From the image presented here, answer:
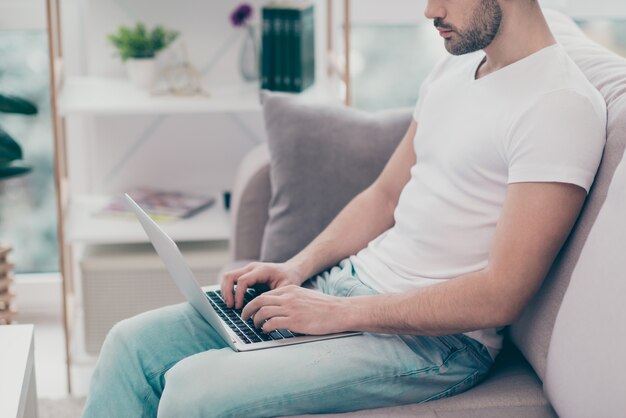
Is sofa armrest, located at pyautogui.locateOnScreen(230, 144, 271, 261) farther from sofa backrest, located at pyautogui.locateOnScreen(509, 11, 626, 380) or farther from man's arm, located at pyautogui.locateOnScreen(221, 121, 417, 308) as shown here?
sofa backrest, located at pyautogui.locateOnScreen(509, 11, 626, 380)

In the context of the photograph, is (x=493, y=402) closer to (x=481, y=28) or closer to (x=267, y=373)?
(x=267, y=373)

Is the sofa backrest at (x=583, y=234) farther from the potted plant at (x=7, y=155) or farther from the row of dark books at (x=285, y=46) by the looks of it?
the potted plant at (x=7, y=155)

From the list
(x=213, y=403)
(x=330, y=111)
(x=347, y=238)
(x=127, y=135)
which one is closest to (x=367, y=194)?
(x=347, y=238)

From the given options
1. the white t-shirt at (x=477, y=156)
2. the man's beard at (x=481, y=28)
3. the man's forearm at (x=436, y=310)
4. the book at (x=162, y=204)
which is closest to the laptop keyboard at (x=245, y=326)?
the man's forearm at (x=436, y=310)

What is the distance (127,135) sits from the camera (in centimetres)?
282

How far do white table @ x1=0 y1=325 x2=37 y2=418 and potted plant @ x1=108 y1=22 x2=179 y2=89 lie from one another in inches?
40.9

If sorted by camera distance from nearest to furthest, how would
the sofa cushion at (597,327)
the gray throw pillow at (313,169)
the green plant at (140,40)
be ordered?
the sofa cushion at (597,327) → the gray throw pillow at (313,169) → the green plant at (140,40)

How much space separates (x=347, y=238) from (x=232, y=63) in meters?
1.09

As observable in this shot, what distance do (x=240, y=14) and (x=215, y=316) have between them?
1.36 meters

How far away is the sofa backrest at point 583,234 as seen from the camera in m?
1.44

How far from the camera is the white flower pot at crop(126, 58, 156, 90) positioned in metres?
2.63

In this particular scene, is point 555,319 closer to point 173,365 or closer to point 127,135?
point 173,365

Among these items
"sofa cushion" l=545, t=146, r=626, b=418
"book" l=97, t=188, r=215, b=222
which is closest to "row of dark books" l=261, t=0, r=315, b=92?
"book" l=97, t=188, r=215, b=222

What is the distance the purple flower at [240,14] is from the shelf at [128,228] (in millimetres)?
520
